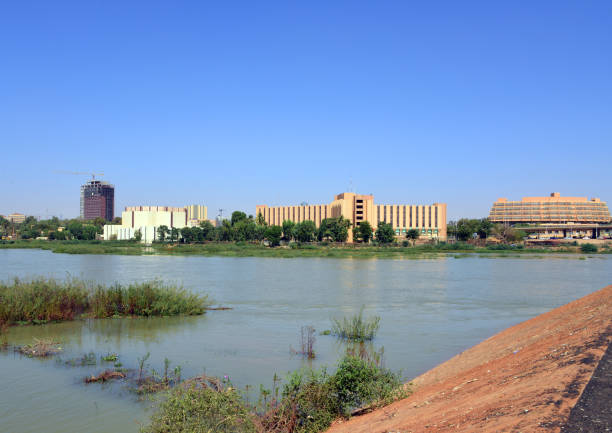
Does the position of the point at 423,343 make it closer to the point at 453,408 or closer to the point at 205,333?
the point at 205,333

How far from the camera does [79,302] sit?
19.7 meters

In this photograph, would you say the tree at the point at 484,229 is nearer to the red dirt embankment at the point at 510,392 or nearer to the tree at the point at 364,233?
the tree at the point at 364,233

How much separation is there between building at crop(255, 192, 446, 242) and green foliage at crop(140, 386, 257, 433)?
404ft

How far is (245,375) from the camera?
1298cm

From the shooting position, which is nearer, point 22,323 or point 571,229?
point 22,323

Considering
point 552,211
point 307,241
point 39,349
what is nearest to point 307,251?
point 307,241

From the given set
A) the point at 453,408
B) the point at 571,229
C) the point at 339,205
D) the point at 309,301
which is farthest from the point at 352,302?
the point at 571,229

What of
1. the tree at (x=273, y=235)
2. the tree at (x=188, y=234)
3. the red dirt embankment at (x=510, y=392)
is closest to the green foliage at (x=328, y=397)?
the red dirt embankment at (x=510, y=392)

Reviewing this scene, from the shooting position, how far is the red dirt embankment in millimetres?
6000

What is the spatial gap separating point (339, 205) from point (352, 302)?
108 meters

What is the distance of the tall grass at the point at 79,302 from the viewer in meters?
18.0

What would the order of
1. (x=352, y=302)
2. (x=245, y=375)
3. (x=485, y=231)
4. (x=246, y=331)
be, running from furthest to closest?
(x=485, y=231), (x=352, y=302), (x=246, y=331), (x=245, y=375)

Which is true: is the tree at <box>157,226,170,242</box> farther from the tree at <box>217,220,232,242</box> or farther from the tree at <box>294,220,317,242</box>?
the tree at <box>294,220,317,242</box>

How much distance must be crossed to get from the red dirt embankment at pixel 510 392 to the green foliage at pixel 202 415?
1794 millimetres
